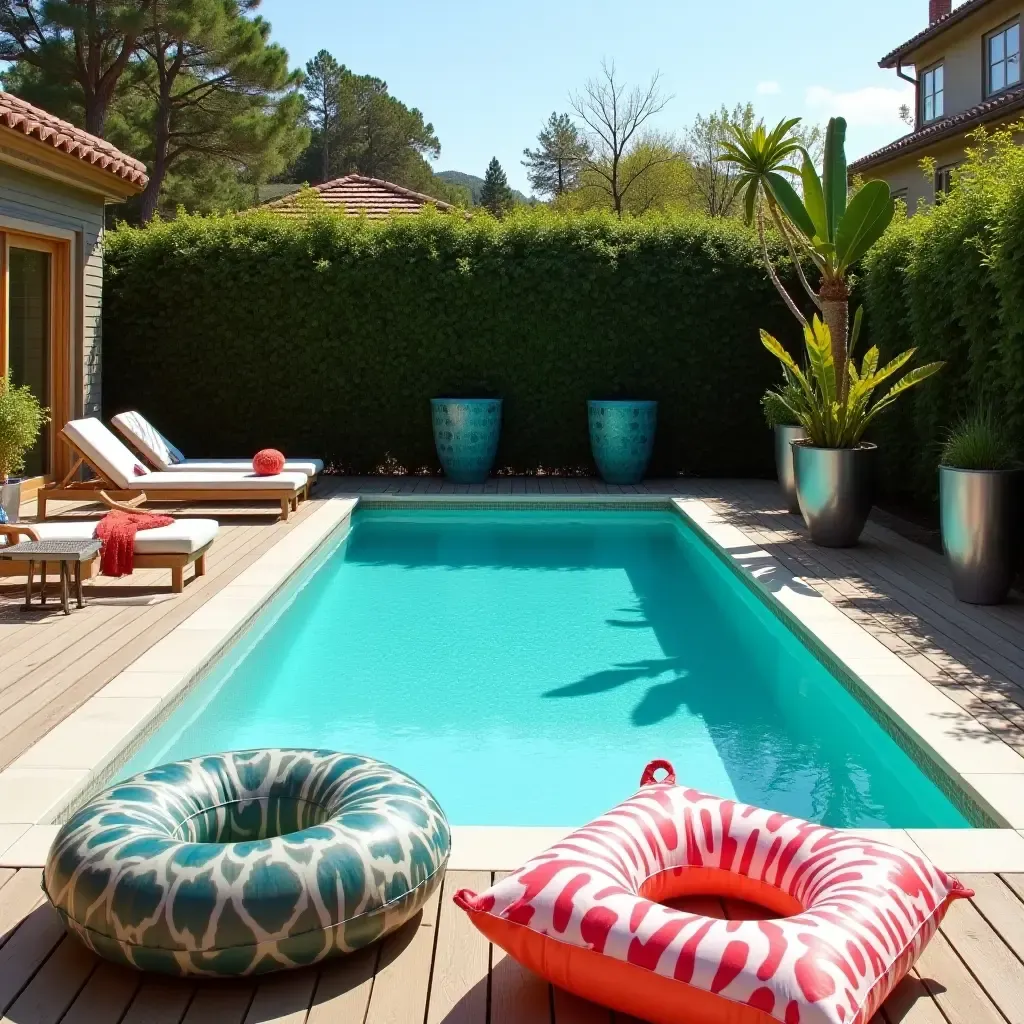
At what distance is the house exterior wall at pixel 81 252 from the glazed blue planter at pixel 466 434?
3.72 m

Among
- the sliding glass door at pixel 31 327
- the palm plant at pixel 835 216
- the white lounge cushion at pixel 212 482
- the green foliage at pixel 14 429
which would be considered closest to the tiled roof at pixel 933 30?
the palm plant at pixel 835 216

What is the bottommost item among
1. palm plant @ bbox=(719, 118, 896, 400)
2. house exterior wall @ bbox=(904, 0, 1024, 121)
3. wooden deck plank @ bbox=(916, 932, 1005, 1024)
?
wooden deck plank @ bbox=(916, 932, 1005, 1024)

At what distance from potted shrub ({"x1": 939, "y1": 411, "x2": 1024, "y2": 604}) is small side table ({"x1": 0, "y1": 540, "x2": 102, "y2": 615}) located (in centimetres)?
517

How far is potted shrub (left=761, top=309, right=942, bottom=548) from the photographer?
9.53 meters

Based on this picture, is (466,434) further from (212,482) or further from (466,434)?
(212,482)

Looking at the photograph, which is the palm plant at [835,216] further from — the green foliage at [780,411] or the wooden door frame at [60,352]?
the wooden door frame at [60,352]

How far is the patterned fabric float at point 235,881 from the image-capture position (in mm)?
3014

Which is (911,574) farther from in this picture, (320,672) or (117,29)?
(117,29)

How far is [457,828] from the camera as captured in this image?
13.5 feet

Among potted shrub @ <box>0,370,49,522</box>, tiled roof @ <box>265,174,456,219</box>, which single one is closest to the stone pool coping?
potted shrub @ <box>0,370,49,522</box>

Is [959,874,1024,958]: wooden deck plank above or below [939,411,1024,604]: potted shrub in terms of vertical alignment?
below

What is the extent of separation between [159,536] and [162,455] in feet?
12.8

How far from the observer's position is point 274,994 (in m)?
3.06

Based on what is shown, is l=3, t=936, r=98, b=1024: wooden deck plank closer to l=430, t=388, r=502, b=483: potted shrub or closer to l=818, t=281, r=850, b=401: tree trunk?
l=818, t=281, r=850, b=401: tree trunk
